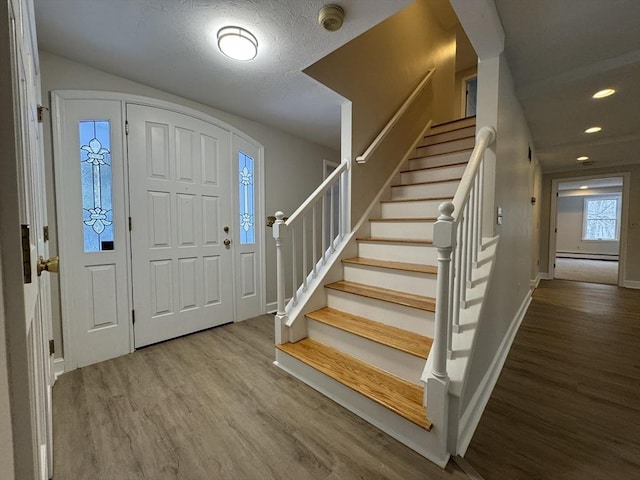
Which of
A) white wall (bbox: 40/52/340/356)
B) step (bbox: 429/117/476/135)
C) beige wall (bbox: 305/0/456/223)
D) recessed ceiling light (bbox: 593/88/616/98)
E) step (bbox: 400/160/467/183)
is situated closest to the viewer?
white wall (bbox: 40/52/340/356)

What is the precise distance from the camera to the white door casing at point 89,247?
6.22 feet

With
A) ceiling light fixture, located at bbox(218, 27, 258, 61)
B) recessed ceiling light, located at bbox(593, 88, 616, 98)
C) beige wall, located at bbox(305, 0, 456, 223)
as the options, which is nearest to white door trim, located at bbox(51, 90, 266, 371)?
ceiling light fixture, located at bbox(218, 27, 258, 61)

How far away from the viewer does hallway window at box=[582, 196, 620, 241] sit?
339 inches

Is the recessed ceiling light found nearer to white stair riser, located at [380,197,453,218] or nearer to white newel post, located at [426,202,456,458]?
white stair riser, located at [380,197,453,218]

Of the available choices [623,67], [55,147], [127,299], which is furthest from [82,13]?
[623,67]

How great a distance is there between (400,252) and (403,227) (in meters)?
0.29

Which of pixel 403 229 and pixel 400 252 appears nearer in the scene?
pixel 400 252

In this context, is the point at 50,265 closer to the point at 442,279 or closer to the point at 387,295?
the point at 442,279

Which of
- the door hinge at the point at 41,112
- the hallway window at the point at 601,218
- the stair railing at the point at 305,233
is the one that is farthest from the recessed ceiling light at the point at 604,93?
the hallway window at the point at 601,218

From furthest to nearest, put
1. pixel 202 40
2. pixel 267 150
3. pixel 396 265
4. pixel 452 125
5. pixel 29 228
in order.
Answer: pixel 452 125, pixel 267 150, pixel 396 265, pixel 202 40, pixel 29 228

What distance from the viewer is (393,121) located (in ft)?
8.96

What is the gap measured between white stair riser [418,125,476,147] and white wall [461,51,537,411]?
18.0 inches

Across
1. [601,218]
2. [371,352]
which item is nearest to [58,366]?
[371,352]

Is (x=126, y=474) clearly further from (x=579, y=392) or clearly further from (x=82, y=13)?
(x=579, y=392)
